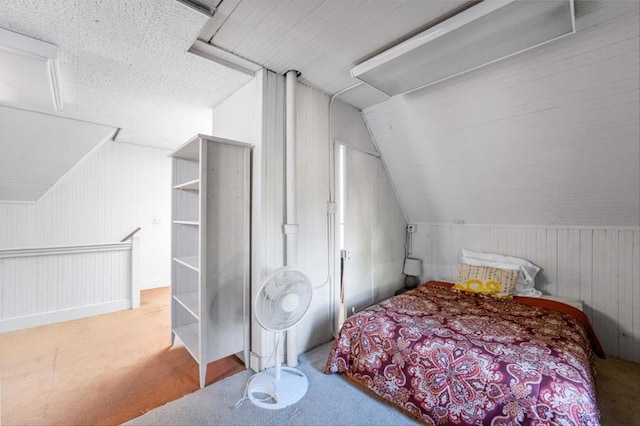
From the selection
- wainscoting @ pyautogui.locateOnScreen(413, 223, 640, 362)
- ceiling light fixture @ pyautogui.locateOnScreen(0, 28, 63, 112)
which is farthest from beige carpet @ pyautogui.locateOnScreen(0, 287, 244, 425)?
wainscoting @ pyautogui.locateOnScreen(413, 223, 640, 362)

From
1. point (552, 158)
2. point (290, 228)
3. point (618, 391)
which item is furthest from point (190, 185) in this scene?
point (618, 391)

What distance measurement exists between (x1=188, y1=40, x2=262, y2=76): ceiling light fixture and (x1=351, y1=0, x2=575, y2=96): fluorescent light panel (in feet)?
2.84

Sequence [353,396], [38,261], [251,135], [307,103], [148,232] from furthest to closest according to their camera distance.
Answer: [148,232], [38,261], [307,103], [251,135], [353,396]

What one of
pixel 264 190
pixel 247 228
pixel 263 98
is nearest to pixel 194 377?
pixel 247 228

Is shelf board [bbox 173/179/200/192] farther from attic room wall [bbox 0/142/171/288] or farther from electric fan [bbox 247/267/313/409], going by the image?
attic room wall [bbox 0/142/171/288]

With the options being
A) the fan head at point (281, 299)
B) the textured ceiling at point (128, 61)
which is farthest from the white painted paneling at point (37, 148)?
the fan head at point (281, 299)

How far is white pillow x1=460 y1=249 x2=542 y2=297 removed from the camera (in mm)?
2795

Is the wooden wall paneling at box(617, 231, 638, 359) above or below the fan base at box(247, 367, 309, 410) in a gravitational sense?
above

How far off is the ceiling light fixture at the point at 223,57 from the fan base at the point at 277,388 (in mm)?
2429

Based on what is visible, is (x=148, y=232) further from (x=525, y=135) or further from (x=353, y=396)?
(x=525, y=135)

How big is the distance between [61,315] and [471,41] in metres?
4.89

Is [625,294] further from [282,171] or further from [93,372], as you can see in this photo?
[93,372]

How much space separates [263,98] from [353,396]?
2.37 metres

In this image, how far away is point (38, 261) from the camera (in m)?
3.21
